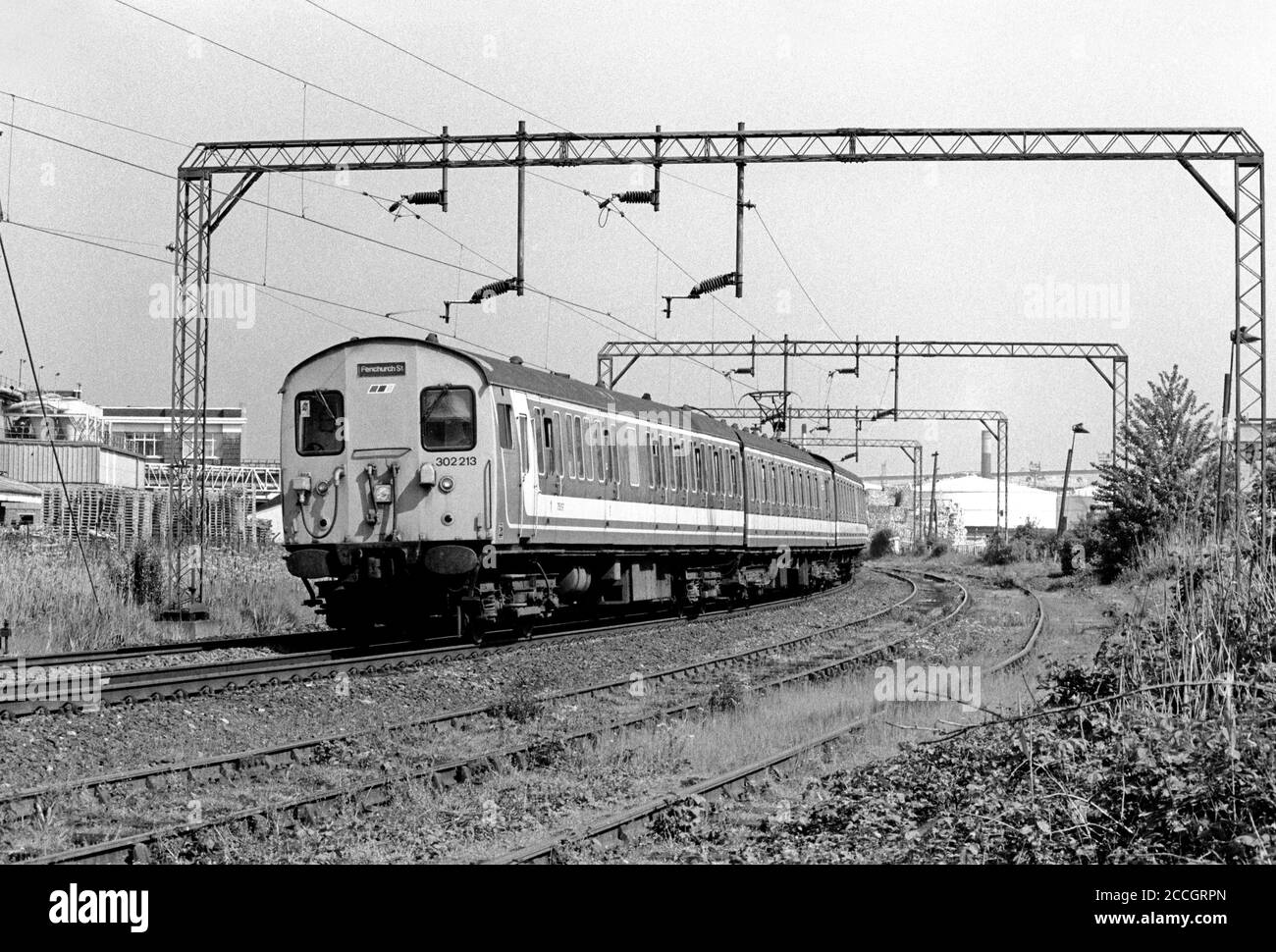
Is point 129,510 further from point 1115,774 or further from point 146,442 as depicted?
point 146,442

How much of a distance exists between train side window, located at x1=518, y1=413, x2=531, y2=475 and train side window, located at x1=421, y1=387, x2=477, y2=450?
0.90 m

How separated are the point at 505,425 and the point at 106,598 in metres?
7.29

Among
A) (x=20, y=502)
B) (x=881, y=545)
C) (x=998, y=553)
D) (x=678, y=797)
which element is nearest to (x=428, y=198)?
(x=678, y=797)

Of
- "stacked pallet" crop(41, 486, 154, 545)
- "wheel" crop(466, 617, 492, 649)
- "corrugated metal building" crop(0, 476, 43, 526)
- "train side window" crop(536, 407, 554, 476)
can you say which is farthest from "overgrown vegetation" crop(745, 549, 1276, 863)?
"corrugated metal building" crop(0, 476, 43, 526)

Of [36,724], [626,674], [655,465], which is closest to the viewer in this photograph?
[36,724]

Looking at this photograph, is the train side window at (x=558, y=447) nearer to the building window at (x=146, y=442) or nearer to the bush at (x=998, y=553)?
the bush at (x=998, y=553)

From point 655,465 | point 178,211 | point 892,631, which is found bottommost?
point 892,631

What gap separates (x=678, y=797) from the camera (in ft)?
27.9

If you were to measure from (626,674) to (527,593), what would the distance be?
9.79ft

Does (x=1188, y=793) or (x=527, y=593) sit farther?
(x=527, y=593)

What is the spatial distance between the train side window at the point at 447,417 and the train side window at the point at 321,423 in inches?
44.8

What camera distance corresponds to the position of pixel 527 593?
61.0 feet
